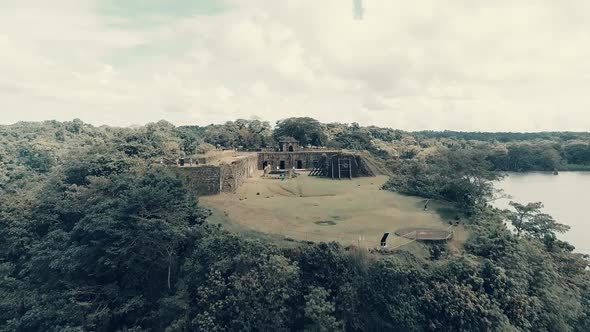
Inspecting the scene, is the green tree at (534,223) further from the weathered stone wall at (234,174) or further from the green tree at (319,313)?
the weathered stone wall at (234,174)

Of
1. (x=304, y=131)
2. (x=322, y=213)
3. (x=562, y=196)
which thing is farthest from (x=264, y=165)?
(x=562, y=196)

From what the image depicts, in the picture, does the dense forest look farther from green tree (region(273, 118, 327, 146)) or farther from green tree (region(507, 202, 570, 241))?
green tree (region(273, 118, 327, 146))

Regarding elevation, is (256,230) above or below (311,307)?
above

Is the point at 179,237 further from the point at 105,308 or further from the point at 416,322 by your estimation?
the point at 416,322

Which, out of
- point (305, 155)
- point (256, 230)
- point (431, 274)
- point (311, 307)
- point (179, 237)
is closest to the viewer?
point (311, 307)

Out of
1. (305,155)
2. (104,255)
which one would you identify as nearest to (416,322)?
(104,255)

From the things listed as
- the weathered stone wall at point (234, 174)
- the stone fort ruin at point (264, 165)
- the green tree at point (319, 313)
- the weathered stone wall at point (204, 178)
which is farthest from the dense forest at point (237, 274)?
the weathered stone wall at point (234, 174)
